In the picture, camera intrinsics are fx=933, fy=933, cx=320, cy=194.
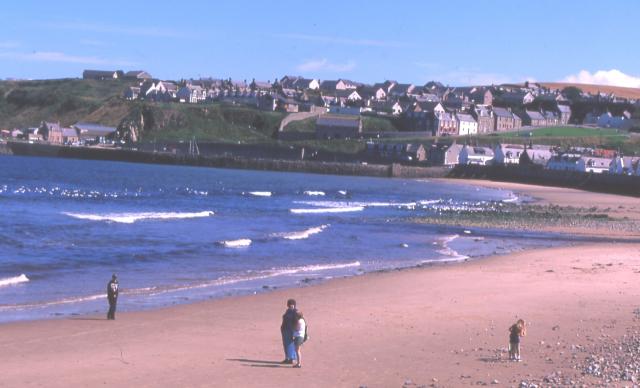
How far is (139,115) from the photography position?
154m

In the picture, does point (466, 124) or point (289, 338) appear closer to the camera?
point (289, 338)

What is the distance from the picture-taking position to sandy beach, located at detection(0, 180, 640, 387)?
1398 cm

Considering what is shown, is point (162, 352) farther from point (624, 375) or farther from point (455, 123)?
point (455, 123)

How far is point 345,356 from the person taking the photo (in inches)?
619

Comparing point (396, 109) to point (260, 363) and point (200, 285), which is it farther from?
point (260, 363)

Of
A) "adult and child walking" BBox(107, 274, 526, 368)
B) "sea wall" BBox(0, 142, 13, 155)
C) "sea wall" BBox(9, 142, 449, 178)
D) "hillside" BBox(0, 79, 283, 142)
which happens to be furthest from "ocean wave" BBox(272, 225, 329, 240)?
"sea wall" BBox(0, 142, 13, 155)

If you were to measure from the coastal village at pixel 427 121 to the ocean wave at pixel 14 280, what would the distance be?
78.8 meters

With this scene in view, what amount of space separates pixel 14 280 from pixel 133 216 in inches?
867

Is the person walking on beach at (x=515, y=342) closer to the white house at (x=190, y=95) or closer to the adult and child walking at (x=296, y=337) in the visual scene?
the adult and child walking at (x=296, y=337)

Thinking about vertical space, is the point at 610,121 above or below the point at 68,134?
above

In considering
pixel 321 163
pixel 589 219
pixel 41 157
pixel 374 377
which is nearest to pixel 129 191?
pixel 589 219

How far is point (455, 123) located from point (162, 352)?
422ft

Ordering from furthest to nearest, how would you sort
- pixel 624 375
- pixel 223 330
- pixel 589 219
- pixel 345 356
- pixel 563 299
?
pixel 589 219, pixel 563 299, pixel 223 330, pixel 345 356, pixel 624 375

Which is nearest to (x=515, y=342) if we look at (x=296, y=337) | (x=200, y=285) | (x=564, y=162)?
(x=296, y=337)
